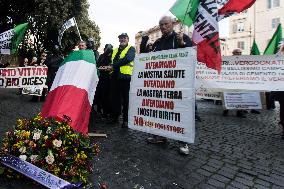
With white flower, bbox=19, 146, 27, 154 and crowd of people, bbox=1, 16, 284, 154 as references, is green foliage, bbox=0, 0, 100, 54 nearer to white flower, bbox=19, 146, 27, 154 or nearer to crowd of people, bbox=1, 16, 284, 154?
crowd of people, bbox=1, 16, 284, 154

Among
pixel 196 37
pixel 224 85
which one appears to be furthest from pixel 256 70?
pixel 196 37

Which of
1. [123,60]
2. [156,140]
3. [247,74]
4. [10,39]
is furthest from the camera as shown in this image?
[10,39]

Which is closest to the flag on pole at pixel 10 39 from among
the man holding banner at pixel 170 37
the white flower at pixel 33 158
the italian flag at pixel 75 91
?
the italian flag at pixel 75 91

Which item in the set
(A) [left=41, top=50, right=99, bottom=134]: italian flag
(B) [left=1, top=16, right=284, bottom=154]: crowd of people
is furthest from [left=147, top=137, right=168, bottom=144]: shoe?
(A) [left=41, top=50, right=99, bottom=134]: italian flag

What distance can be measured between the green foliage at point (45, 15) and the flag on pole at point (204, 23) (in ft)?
66.4

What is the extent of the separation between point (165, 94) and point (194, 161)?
43.4 inches

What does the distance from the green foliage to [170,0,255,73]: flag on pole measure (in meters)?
20.2

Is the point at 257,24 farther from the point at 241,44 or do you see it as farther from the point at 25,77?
the point at 25,77

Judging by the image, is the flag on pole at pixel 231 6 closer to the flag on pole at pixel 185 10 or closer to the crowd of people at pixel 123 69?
the flag on pole at pixel 185 10

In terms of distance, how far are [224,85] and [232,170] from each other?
16.9 feet

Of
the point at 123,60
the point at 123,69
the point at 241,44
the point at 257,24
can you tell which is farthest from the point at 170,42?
the point at 241,44

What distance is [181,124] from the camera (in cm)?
500

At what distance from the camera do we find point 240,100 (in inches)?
410

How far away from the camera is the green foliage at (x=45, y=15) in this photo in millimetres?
24241
